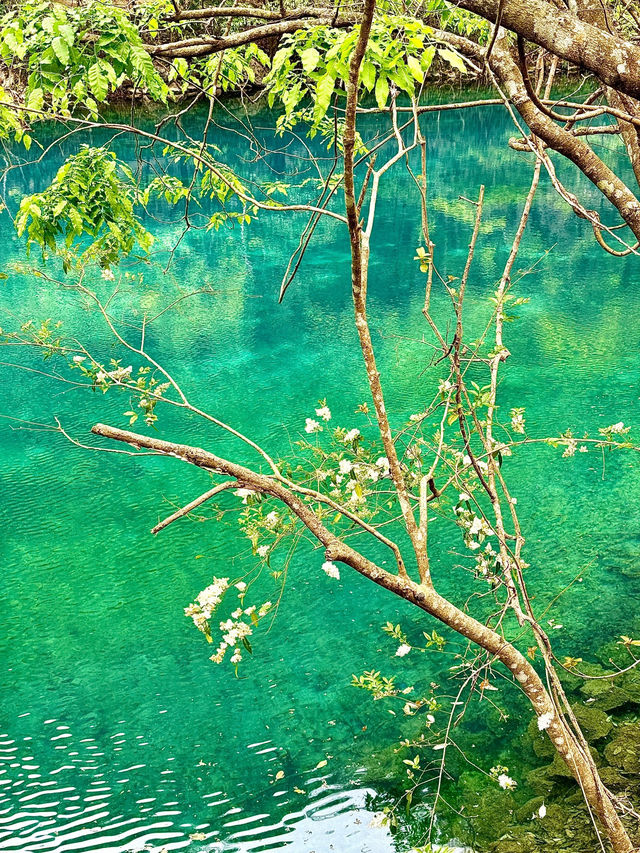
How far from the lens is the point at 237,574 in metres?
5.11

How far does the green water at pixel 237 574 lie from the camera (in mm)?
3592

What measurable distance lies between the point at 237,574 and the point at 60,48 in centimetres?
329

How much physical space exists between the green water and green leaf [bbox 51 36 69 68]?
1.14 m

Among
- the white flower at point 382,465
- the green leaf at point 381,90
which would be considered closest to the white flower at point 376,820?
the white flower at point 382,465

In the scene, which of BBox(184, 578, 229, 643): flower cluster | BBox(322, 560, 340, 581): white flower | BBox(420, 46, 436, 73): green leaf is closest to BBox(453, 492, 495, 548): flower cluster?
BBox(322, 560, 340, 581): white flower

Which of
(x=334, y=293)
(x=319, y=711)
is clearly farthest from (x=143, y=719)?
(x=334, y=293)

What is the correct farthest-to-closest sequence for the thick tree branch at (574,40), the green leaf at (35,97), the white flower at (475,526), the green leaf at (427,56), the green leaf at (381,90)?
the green leaf at (35,97)
the white flower at (475,526)
the green leaf at (427,56)
the green leaf at (381,90)
the thick tree branch at (574,40)

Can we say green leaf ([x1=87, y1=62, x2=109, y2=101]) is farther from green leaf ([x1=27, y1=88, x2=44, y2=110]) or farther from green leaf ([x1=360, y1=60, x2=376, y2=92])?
green leaf ([x1=360, y1=60, x2=376, y2=92])

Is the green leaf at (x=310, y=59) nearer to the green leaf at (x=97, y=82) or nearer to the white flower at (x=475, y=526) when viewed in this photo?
the green leaf at (x=97, y=82)

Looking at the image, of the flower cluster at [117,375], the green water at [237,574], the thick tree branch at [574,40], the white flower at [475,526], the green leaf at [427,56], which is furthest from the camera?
the green water at [237,574]

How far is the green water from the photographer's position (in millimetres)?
3592

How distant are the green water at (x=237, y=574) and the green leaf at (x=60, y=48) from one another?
3.74ft

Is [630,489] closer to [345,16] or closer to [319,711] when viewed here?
[319,711]

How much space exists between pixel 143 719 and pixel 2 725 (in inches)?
29.3
